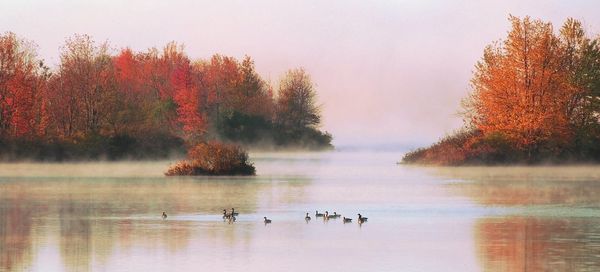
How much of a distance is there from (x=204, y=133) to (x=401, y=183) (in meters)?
51.5

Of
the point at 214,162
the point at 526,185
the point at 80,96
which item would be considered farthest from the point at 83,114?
the point at 526,185

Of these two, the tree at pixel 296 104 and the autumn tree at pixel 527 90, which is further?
the tree at pixel 296 104

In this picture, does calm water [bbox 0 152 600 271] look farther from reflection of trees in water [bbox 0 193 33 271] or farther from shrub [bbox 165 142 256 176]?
shrub [bbox 165 142 256 176]

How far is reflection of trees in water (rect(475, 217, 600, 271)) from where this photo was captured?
1636cm

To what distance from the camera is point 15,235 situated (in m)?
21.0

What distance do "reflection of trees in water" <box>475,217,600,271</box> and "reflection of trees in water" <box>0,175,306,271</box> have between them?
183 inches

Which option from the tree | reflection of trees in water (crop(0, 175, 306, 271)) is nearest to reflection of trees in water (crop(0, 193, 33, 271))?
reflection of trees in water (crop(0, 175, 306, 271))

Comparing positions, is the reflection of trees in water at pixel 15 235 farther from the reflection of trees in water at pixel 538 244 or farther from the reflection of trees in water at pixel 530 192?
the reflection of trees in water at pixel 530 192

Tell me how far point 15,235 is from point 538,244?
9988 millimetres

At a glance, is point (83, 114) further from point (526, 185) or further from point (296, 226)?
point (296, 226)

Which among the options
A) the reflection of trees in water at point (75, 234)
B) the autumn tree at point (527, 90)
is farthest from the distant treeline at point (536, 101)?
the reflection of trees in water at point (75, 234)

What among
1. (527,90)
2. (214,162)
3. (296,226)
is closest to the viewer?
(296,226)

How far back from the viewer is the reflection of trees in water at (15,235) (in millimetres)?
16750

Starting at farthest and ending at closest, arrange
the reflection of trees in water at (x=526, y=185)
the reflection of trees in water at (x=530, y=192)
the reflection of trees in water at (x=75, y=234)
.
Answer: the reflection of trees in water at (x=526, y=185) < the reflection of trees in water at (x=530, y=192) < the reflection of trees in water at (x=75, y=234)
